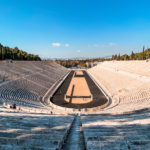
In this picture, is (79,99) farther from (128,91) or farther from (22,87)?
(22,87)

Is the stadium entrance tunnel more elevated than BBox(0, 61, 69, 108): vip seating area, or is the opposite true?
BBox(0, 61, 69, 108): vip seating area

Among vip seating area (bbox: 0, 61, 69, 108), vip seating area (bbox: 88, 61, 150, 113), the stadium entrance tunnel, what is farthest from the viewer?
the stadium entrance tunnel

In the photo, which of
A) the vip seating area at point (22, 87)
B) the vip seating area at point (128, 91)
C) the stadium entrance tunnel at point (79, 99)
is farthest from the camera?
the stadium entrance tunnel at point (79, 99)

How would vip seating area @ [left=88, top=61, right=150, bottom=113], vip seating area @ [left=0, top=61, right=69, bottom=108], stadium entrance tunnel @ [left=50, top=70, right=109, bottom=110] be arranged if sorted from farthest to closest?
stadium entrance tunnel @ [left=50, top=70, right=109, bottom=110] → vip seating area @ [left=0, top=61, right=69, bottom=108] → vip seating area @ [left=88, top=61, right=150, bottom=113]

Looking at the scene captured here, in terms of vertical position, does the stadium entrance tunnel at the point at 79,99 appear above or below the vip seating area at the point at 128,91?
below

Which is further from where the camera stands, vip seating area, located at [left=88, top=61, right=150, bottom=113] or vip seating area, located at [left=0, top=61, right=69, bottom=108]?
vip seating area, located at [left=0, top=61, right=69, bottom=108]

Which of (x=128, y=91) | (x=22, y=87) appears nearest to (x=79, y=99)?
(x=128, y=91)

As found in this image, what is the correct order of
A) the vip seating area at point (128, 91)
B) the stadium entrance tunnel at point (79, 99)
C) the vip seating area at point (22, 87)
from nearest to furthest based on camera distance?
the vip seating area at point (128, 91)
the vip seating area at point (22, 87)
the stadium entrance tunnel at point (79, 99)

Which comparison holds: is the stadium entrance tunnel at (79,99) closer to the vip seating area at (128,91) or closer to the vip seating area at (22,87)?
the vip seating area at (128,91)

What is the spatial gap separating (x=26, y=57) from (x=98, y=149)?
7893cm

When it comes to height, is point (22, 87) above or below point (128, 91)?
above

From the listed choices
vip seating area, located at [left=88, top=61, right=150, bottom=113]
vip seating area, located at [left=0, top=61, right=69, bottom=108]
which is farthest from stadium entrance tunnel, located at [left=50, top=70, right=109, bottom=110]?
vip seating area, located at [left=0, top=61, right=69, bottom=108]

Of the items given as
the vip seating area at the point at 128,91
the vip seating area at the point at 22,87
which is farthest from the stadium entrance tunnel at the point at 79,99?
the vip seating area at the point at 22,87

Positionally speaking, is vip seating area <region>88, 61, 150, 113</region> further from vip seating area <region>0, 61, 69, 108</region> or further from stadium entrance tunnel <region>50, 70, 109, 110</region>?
vip seating area <region>0, 61, 69, 108</region>
